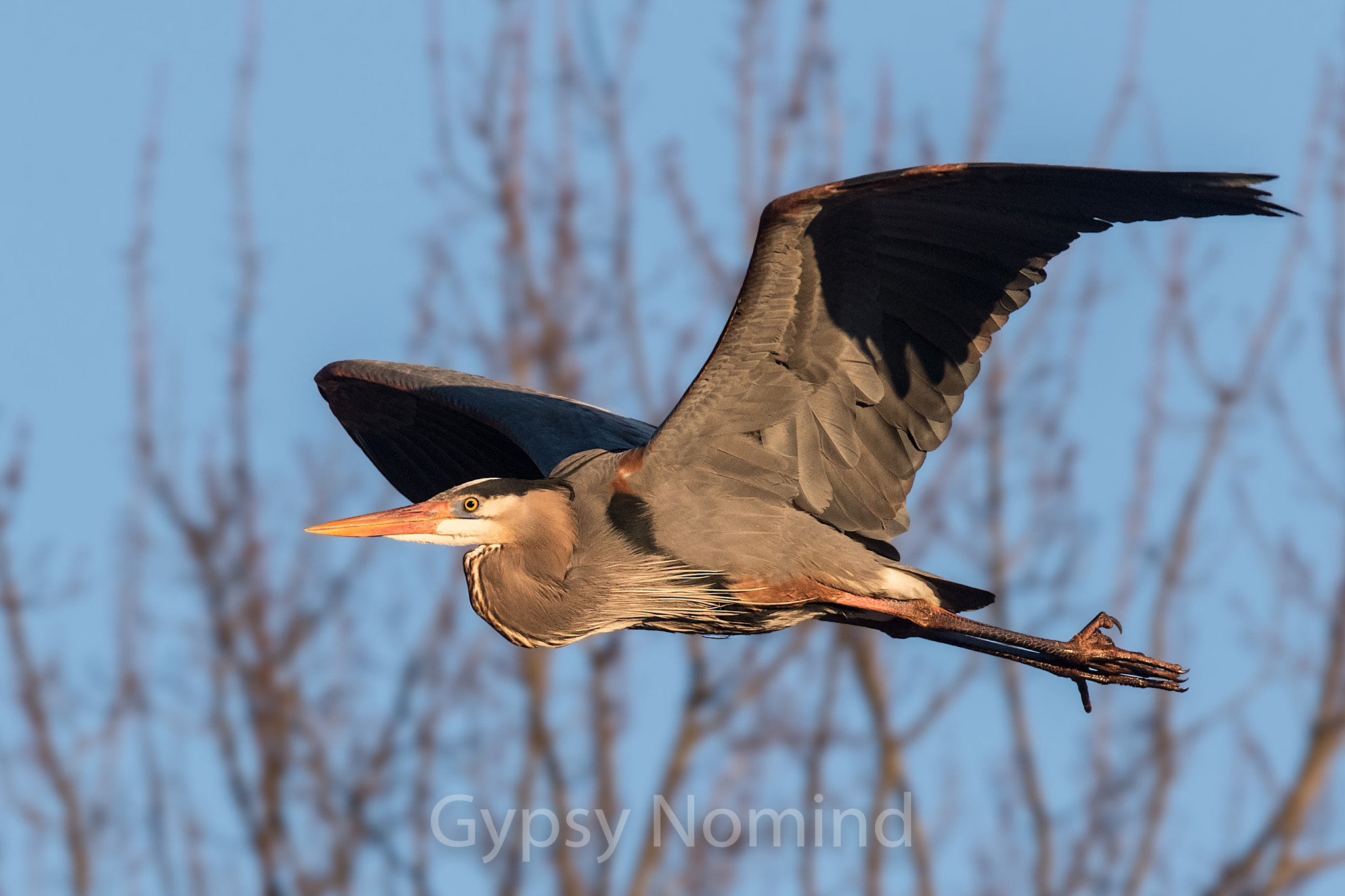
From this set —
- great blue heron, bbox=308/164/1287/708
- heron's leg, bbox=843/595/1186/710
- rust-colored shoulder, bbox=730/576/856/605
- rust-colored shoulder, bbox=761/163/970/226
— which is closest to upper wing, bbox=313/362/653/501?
great blue heron, bbox=308/164/1287/708

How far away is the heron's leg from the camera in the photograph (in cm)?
623

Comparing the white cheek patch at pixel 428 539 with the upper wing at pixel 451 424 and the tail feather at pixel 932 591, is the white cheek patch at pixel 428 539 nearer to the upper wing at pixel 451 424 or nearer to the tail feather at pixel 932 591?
the upper wing at pixel 451 424

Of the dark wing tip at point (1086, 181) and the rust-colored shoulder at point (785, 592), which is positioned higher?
the dark wing tip at point (1086, 181)

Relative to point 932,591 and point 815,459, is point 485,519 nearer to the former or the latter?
point 815,459

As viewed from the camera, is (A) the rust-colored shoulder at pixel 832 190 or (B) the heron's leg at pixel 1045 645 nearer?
(A) the rust-colored shoulder at pixel 832 190

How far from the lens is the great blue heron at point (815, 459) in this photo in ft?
18.3

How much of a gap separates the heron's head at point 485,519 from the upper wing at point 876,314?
1.42 feet

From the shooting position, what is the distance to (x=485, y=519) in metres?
6.07

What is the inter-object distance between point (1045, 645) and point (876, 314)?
4.54 feet

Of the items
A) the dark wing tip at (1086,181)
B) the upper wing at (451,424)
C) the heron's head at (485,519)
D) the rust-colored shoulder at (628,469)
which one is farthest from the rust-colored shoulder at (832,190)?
the upper wing at (451,424)

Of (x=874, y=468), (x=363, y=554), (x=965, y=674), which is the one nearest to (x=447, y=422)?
(x=874, y=468)

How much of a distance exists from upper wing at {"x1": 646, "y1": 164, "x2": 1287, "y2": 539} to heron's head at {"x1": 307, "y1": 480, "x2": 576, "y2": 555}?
433mm

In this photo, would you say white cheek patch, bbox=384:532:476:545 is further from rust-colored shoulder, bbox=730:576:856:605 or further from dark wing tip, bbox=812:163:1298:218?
dark wing tip, bbox=812:163:1298:218

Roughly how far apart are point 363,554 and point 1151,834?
7639mm
